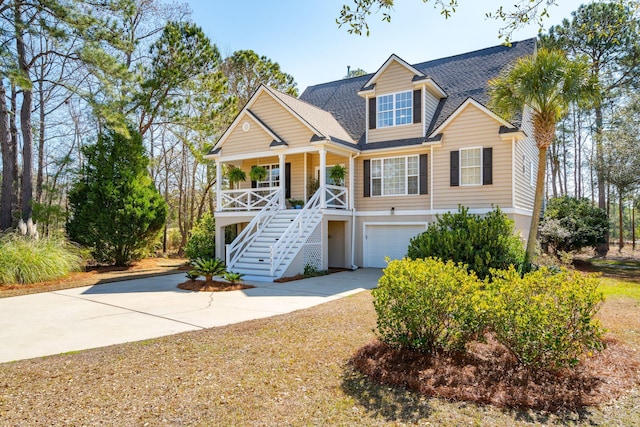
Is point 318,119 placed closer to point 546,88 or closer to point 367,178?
point 367,178

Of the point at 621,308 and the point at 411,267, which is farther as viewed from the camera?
the point at 621,308

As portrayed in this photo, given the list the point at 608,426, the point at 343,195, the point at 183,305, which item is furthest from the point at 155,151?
the point at 608,426

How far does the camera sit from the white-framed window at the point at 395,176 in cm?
1606

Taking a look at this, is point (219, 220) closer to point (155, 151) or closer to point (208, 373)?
point (208, 373)

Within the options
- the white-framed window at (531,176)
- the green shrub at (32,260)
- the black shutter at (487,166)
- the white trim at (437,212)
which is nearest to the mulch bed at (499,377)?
the white trim at (437,212)

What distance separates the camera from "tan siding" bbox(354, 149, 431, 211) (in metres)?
15.8

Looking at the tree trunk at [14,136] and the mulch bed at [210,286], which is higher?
the tree trunk at [14,136]

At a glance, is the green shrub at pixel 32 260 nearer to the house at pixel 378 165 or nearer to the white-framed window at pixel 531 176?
the house at pixel 378 165

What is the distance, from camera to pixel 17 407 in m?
4.02

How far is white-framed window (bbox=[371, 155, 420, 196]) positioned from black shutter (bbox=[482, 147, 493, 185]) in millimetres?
2481

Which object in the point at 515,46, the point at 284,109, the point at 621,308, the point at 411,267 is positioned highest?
the point at 515,46

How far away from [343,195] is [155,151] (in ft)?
56.8

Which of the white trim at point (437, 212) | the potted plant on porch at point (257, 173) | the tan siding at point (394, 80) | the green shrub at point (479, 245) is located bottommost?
the green shrub at point (479, 245)

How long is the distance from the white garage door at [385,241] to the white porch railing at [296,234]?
286 centimetres
